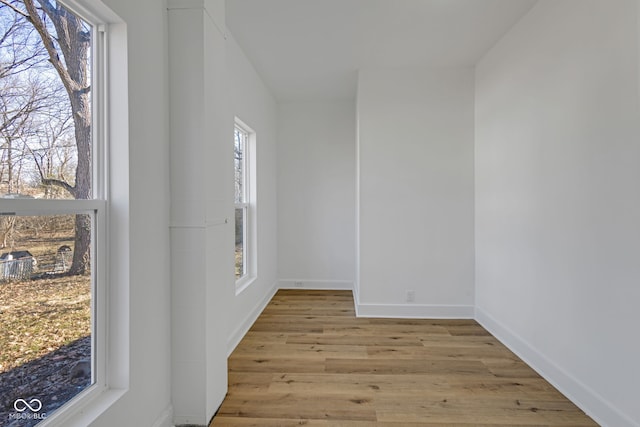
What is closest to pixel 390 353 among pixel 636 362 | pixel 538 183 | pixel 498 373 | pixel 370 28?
pixel 498 373

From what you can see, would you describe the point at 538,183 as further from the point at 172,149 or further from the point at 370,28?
the point at 172,149

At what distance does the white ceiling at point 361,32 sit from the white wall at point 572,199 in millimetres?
331

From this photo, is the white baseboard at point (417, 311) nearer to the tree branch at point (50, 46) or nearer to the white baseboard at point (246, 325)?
the white baseboard at point (246, 325)

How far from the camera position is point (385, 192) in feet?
11.9

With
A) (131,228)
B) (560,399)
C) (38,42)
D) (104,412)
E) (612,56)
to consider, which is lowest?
(560,399)

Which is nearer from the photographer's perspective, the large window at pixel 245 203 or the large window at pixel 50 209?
the large window at pixel 50 209

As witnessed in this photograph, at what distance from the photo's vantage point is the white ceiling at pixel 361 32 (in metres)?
2.49

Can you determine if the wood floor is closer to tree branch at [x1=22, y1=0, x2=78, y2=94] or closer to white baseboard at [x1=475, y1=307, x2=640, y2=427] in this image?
white baseboard at [x1=475, y1=307, x2=640, y2=427]

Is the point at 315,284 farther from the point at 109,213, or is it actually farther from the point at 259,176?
the point at 109,213

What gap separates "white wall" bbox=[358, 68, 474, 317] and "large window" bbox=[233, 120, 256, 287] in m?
1.24

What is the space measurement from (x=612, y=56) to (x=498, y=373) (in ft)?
7.08

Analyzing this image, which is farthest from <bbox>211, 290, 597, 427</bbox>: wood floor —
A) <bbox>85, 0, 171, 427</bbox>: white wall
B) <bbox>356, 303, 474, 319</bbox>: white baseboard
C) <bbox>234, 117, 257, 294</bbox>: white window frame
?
<bbox>234, 117, 257, 294</bbox>: white window frame

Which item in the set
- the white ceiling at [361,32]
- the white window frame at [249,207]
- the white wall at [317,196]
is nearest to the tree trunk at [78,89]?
the white ceiling at [361,32]

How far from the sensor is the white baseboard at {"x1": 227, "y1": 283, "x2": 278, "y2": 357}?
2.76 m
